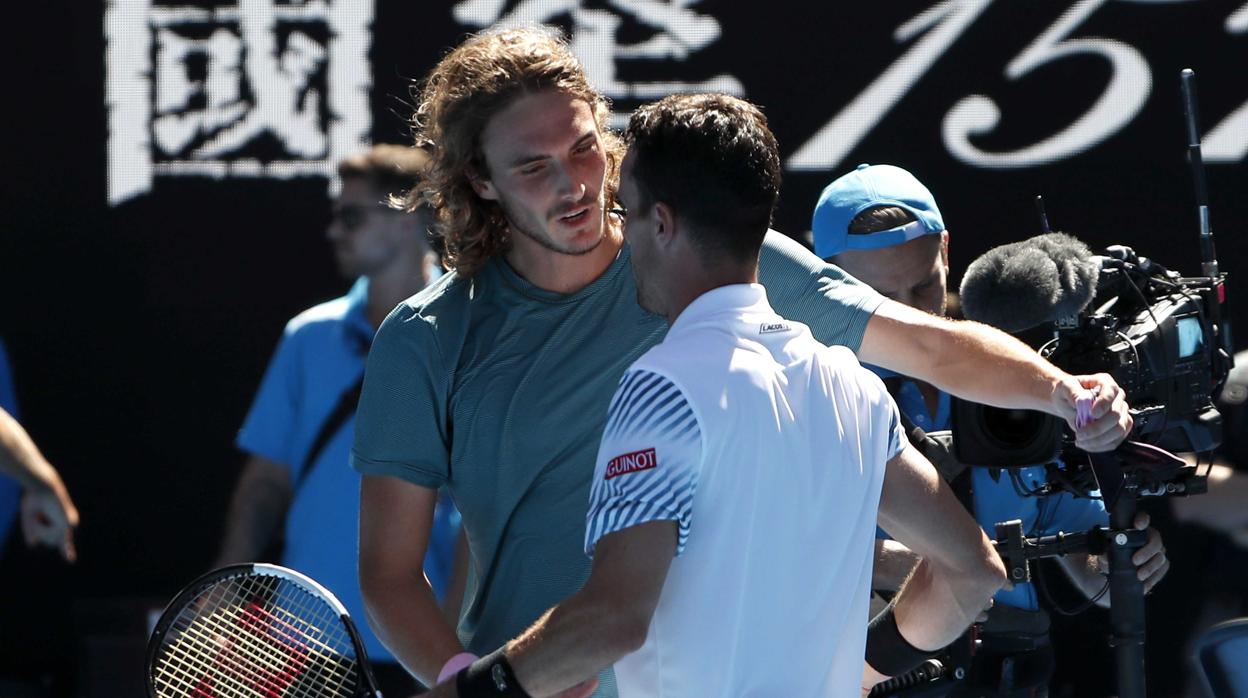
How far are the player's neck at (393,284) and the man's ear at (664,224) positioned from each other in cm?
226

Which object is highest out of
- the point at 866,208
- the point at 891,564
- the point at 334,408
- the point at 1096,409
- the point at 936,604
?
the point at 866,208

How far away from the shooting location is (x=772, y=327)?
1889 millimetres

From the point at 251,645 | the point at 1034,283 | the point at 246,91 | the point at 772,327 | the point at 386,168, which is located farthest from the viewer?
the point at 246,91

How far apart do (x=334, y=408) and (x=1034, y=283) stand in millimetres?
1886

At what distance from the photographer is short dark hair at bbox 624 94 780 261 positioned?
1900 mm

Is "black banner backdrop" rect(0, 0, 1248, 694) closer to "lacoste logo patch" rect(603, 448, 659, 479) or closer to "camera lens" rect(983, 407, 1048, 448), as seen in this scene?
"camera lens" rect(983, 407, 1048, 448)

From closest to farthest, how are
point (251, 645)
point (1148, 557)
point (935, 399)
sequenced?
point (251, 645) < point (1148, 557) < point (935, 399)

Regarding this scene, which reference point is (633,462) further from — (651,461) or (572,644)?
(572,644)

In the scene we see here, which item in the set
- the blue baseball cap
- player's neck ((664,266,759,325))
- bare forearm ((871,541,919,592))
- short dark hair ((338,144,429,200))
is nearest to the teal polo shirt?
player's neck ((664,266,759,325))

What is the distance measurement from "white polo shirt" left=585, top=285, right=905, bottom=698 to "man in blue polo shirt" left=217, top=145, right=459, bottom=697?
83.5 inches

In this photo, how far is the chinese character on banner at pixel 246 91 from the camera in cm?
448

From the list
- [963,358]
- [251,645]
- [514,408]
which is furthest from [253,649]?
[963,358]

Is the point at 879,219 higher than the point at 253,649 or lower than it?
higher

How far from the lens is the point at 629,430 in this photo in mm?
1792
